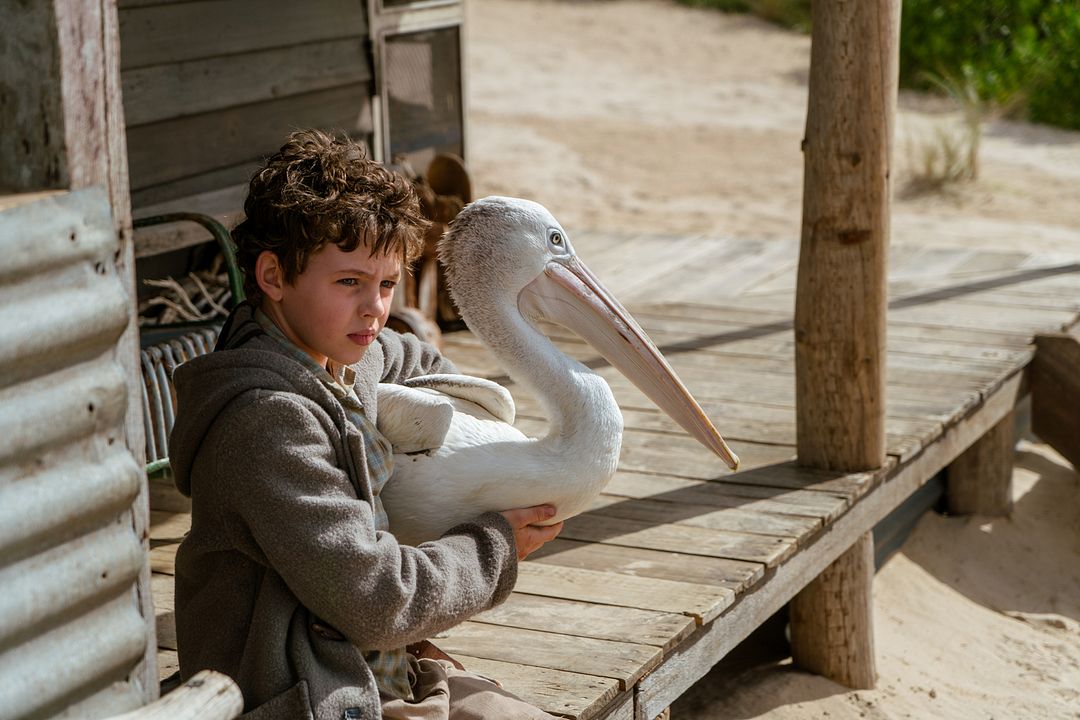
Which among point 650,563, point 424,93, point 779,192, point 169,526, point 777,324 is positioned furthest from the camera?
point 779,192

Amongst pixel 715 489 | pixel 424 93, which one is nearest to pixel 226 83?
pixel 424 93

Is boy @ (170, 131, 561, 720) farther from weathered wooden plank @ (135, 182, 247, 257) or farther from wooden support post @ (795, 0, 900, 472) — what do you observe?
weathered wooden plank @ (135, 182, 247, 257)

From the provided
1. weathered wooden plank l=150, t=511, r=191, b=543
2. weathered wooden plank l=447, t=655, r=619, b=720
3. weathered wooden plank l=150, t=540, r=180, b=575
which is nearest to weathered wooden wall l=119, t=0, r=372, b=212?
weathered wooden plank l=150, t=511, r=191, b=543

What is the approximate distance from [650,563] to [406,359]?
104 cm

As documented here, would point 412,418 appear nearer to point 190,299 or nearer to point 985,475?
point 190,299

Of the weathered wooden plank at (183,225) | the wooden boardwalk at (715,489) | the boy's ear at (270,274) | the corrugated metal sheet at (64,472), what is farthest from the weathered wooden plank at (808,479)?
the corrugated metal sheet at (64,472)

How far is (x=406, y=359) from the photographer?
2.71m

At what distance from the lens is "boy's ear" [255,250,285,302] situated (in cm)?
215

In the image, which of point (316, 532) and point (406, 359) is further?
point (406, 359)

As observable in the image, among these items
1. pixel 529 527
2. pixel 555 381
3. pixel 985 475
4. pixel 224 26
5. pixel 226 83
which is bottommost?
pixel 985 475

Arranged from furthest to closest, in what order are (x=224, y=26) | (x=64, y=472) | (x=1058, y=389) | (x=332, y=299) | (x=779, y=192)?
1. (x=779, y=192)
2. (x=1058, y=389)
3. (x=224, y=26)
4. (x=332, y=299)
5. (x=64, y=472)

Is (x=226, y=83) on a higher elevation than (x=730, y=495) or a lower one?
higher

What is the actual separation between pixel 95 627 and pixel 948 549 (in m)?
4.18

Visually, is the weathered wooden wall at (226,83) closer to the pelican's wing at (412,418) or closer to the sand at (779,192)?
the pelican's wing at (412,418)
